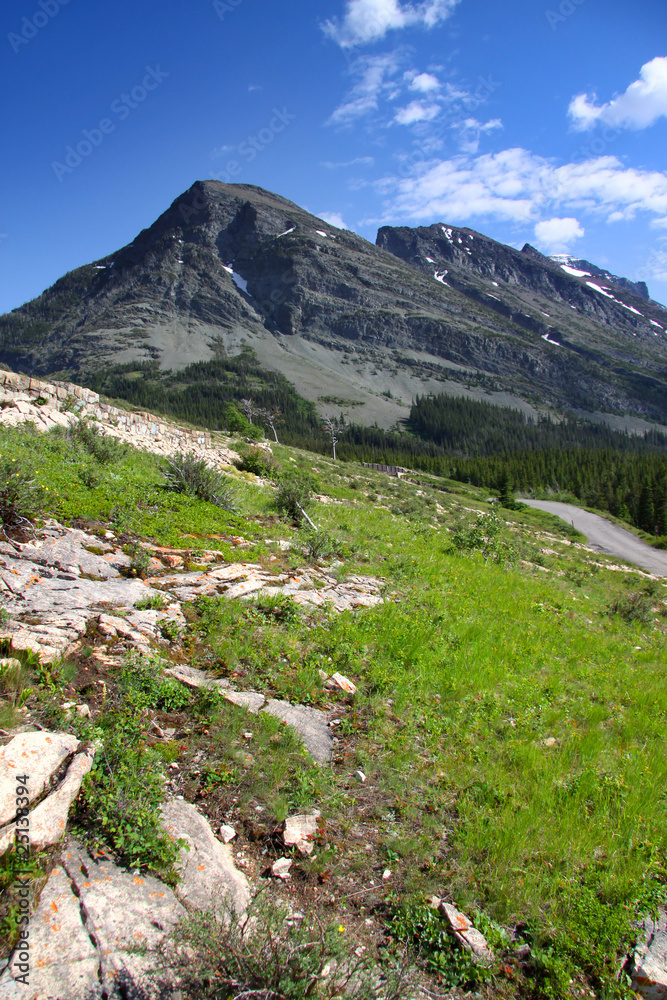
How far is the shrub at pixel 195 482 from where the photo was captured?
12102mm

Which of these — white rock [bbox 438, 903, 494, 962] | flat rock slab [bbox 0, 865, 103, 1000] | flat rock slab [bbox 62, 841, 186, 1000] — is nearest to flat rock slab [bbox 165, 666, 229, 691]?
flat rock slab [bbox 62, 841, 186, 1000]

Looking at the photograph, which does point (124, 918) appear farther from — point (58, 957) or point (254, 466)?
point (254, 466)

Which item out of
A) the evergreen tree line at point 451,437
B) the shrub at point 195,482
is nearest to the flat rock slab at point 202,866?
the shrub at point 195,482

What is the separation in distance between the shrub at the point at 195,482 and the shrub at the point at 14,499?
470cm

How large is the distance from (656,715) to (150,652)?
7347 millimetres

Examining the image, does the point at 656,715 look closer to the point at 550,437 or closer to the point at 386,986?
the point at 386,986

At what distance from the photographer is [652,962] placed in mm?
3137

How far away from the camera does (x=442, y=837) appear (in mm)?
3963

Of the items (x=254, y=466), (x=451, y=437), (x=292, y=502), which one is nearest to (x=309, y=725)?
(x=292, y=502)

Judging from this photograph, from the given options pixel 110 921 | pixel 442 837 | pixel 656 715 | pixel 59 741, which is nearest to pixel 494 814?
pixel 442 837

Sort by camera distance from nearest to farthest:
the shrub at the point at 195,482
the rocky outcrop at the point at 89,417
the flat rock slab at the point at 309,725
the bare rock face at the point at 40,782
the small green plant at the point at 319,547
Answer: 1. the bare rock face at the point at 40,782
2. the flat rock slab at the point at 309,725
3. the small green plant at the point at 319,547
4. the shrub at the point at 195,482
5. the rocky outcrop at the point at 89,417

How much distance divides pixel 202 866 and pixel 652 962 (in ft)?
10.3

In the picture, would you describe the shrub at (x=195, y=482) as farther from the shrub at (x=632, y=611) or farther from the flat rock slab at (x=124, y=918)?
the shrub at (x=632, y=611)

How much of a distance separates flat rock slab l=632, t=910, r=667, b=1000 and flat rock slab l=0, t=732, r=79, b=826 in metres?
4.16
